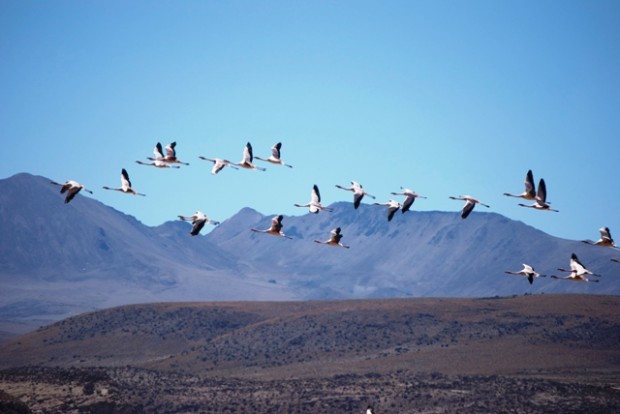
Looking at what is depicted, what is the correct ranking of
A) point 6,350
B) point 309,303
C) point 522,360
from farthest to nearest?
point 309,303, point 6,350, point 522,360

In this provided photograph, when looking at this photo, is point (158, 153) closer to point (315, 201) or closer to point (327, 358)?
point (315, 201)

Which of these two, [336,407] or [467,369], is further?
[467,369]

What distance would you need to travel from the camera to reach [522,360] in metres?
92.6

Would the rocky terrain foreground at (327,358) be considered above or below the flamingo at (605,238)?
below

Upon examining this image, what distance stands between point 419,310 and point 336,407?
50.5 m

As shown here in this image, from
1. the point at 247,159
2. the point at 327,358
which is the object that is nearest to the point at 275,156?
the point at 247,159

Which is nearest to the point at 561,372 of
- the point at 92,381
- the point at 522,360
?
the point at 522,360

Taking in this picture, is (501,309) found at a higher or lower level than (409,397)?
higher

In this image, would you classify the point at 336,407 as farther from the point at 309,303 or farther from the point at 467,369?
the point at 309,303

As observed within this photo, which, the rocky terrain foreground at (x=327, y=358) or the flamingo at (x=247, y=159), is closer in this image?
the flamingo at (x=247, y=159)

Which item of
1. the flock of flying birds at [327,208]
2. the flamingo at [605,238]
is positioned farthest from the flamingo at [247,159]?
the flamingo at [605,238]

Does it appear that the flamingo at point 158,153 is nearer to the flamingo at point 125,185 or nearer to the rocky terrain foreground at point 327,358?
the flamingo at point 125,185

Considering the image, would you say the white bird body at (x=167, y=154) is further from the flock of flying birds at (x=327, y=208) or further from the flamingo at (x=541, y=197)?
the flamingo at (x=541, y=197)

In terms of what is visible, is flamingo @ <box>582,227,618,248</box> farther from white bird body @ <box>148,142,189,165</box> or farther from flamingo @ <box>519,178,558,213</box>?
white bird body @ <box>148,142,189,165</box>
